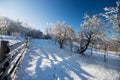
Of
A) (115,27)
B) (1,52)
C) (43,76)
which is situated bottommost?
(43,76)

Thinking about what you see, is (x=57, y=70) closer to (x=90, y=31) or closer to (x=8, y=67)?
(x=8, y=67)

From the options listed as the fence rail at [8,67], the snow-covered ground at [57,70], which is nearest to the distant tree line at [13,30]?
the snow-covered ground at [57,70]

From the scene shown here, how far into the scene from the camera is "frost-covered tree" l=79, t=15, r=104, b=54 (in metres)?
24.7

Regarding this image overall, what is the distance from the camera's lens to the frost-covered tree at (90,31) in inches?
973

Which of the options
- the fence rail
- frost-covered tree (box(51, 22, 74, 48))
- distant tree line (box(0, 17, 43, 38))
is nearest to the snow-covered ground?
the fence rail

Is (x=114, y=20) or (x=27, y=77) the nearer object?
(x=27, y=77)

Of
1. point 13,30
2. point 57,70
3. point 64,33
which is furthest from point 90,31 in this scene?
point 13,30

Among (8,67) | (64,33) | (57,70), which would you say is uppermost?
(64,33)

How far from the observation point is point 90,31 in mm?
25188

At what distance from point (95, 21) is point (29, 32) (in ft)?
239

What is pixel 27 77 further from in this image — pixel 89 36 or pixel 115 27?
pixel 89 36

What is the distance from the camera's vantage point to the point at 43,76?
6551 millimetres

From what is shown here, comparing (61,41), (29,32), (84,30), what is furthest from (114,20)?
(29,32)

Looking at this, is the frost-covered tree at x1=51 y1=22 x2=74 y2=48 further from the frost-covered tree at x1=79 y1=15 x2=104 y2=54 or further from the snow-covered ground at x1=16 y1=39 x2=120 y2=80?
the snow-covered ground at x1=16 y1=39 x2=120 y2=80
